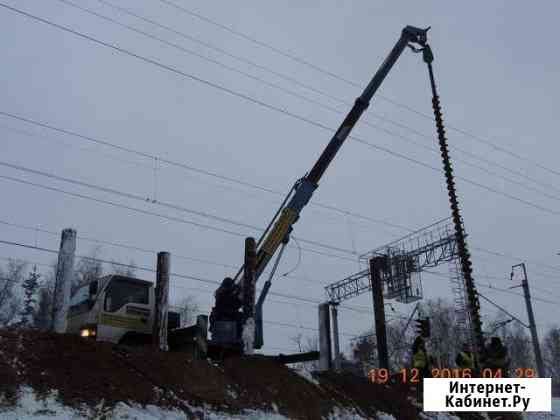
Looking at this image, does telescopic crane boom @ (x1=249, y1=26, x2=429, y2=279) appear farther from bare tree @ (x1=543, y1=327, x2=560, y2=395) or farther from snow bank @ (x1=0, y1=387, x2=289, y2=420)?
bare tree @ (x1=543, y1=327, x2=560, y2=395)

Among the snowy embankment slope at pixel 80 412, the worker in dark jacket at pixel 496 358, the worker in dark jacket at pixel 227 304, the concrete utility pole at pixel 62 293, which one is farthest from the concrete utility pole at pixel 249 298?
the worker in dark jacket at pixel 496 358

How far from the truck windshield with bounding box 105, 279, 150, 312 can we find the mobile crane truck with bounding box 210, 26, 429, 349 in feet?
6.38

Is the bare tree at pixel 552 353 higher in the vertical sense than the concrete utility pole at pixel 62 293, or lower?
higher

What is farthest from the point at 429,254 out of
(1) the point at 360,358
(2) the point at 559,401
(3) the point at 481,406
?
(3) the point at 481,406

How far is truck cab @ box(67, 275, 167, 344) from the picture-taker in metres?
14.3

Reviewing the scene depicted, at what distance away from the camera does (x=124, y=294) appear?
14922mm

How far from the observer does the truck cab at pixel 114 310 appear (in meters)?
14.3

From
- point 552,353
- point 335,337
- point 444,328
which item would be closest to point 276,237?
point 335,337

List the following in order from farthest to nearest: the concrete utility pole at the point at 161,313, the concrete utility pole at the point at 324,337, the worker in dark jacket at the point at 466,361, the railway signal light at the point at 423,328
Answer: the railway signal light at the point at 423,328, the concrete utility pole at the point at 324,337, the worker in dark jacket at the point at 466,361, the concrete utility pole at the point at 161,313

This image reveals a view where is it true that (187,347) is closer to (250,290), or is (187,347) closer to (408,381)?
(250,290)

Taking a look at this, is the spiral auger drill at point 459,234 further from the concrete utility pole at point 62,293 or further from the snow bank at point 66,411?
the concrete utility pole at point 62,293

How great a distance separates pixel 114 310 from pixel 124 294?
534 millimetres

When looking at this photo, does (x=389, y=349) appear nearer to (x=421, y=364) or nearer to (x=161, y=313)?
(x=421, y=364)

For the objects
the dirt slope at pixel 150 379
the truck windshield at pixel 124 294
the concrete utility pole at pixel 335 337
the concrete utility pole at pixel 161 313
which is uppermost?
the concrete utility pole at pixel 335 337
